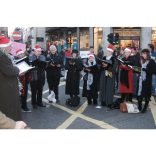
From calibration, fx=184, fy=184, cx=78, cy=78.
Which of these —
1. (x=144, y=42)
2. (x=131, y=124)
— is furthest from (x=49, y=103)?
(x=144, y=42)

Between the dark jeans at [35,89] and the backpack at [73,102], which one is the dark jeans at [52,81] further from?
the backpack at [73,102]

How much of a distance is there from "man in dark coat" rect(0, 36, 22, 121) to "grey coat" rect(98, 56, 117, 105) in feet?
11.2

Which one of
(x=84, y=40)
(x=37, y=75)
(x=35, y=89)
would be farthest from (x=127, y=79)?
(x=84, y=40)

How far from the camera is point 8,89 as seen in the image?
342 centimetres

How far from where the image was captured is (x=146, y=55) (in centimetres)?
560

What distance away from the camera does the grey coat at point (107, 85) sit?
6168mm

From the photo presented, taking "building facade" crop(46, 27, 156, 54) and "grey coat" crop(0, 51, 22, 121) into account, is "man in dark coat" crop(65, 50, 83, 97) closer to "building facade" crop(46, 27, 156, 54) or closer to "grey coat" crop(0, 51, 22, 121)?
"grey coat" crop(0, 51, 22, 121)

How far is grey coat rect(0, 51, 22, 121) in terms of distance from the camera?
3.33m

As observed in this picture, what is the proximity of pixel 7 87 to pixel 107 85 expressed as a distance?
364 centimetres

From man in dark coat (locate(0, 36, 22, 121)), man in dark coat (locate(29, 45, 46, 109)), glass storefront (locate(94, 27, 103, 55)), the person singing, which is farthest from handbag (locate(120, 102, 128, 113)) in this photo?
glass storefront (locate(94, 27, 103, 55))

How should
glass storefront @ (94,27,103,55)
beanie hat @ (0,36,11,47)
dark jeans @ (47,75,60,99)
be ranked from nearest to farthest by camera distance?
1. beanie hat @ (0,36,11,47)
2. dark jeans @ (47,75,60,99)
3. glass storefront @ (94,27,103,55)

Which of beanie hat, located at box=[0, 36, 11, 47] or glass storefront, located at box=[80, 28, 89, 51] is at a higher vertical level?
glass storefront, located at box=[80, 28, 89, 51]

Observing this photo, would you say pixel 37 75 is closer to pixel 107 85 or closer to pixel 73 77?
pixel 73 77

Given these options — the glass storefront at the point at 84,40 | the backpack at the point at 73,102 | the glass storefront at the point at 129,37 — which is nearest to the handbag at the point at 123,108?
the backpack at the point at 73,102
